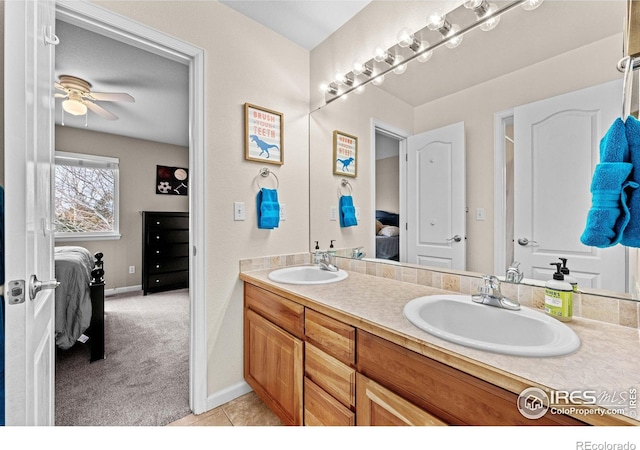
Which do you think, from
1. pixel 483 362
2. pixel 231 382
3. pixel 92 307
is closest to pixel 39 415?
pixel 231 382

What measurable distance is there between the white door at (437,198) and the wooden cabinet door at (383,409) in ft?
2.30

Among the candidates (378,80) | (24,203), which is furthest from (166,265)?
(378,80)

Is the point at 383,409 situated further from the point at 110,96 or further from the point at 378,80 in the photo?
the point at 110,96

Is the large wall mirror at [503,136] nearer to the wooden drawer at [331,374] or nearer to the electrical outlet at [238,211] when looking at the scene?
the wooden drawer at [331,374]

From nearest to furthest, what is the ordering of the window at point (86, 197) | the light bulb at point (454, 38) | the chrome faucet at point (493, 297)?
the chrome faucet at point (493, 297) < the light bulb at point (454, 38) < the window at point (86, 197)

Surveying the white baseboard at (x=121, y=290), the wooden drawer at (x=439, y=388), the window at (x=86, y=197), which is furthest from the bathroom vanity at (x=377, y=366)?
the window at (x=86, y=197)

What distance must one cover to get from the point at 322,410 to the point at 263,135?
1.61m

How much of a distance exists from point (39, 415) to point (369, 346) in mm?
1095

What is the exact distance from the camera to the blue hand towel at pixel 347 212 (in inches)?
75.6

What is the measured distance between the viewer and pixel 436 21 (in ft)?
4.48

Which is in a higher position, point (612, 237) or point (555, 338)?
point (612, 237)

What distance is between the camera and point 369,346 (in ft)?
3.07

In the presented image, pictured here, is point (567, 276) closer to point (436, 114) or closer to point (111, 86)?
point (436, 114)

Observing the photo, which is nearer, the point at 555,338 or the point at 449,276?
the point at 555,338
